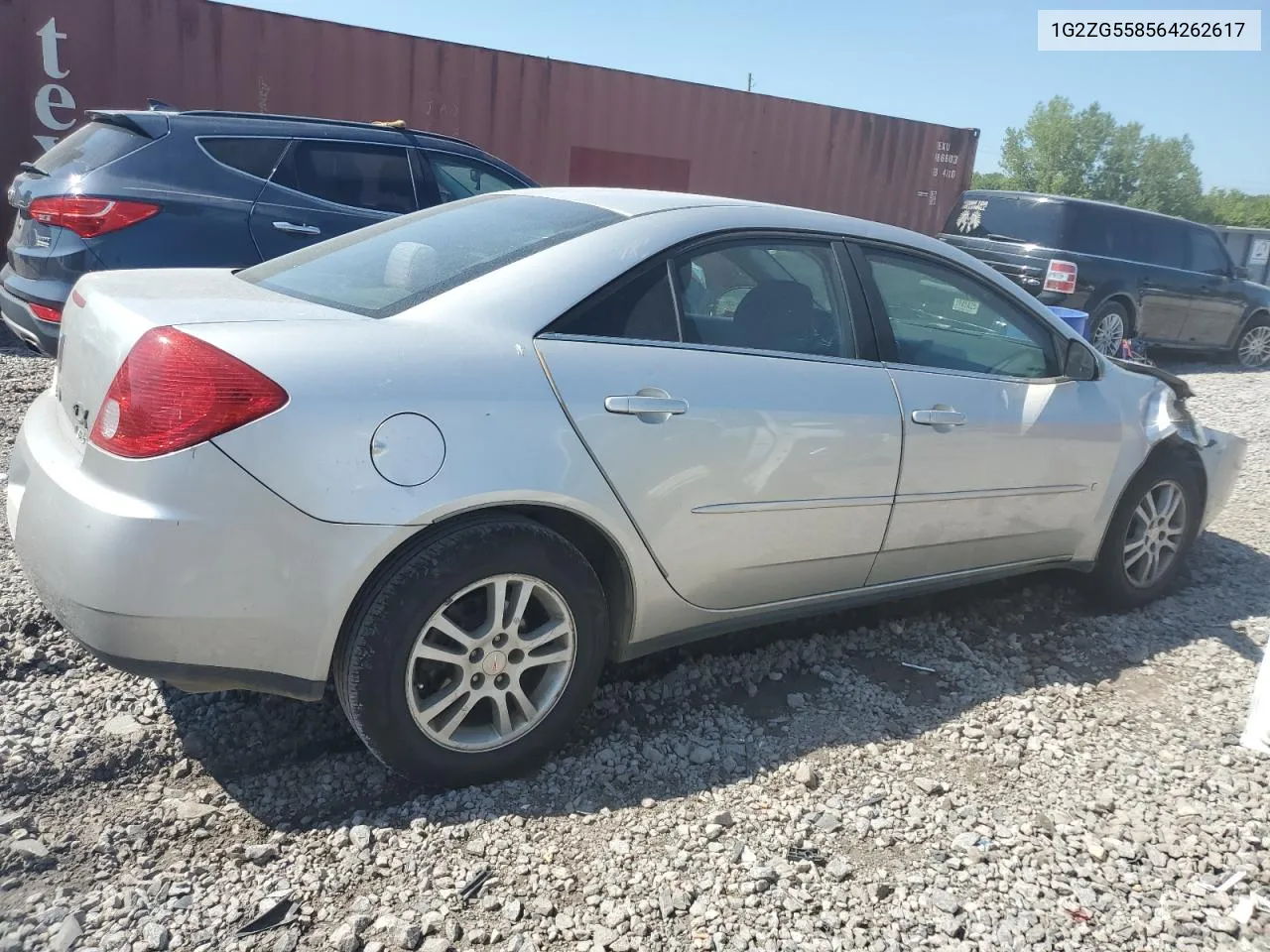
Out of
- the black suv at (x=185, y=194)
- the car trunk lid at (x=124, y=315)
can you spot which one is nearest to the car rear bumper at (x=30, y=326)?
the black suv at (x=185, y=194)

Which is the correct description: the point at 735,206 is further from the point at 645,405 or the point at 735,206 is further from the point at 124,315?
the point at 124,315

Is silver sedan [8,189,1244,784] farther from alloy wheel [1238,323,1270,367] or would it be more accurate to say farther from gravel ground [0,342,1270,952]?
alloy wheel [1238,323,1270,367]

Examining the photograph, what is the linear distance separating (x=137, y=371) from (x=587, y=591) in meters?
1.17

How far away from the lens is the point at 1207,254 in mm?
11266

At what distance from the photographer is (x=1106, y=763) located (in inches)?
115

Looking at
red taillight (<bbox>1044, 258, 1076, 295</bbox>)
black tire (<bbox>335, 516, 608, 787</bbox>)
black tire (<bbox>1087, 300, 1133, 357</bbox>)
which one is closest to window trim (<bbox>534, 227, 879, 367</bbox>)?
black tire (<bbox>335, 516, 608, 787</bbox>)

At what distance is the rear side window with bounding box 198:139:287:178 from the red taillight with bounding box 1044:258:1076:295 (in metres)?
7.15

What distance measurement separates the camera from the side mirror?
12.3ft

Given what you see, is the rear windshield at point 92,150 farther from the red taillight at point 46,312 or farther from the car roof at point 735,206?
the car roof at point 735,206

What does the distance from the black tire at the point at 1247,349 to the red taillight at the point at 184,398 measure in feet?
41.1

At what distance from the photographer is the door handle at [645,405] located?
2539 mm

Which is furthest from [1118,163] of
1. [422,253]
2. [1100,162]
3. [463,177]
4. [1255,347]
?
[422,253]

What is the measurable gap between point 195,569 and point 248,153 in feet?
14.4

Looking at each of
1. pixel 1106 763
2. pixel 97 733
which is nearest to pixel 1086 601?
pixel 1106 763
